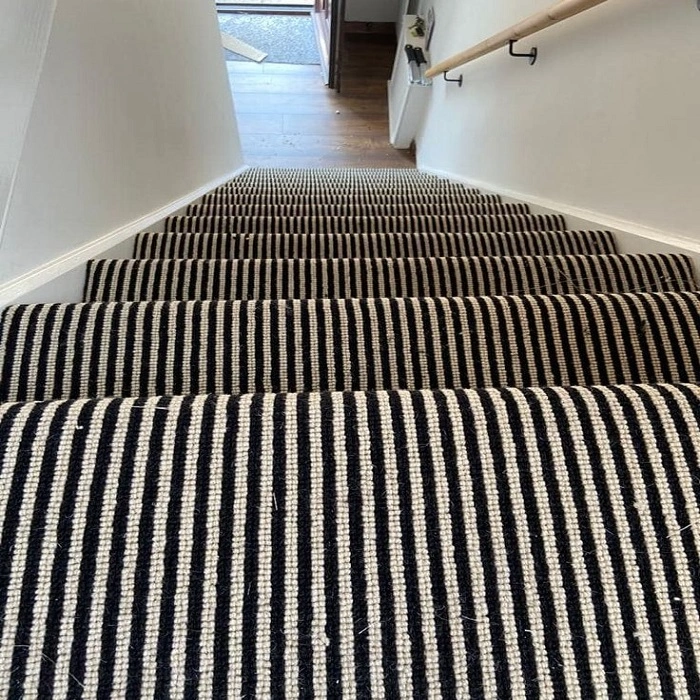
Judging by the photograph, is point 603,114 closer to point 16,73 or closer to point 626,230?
point 626,230

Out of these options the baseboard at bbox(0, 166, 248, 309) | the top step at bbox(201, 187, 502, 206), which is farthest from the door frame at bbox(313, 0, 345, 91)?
the baseboard at bbox(0, 166, 248, 309)

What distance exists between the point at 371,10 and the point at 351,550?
6.54 metres

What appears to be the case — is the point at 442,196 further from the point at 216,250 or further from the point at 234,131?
the point at 234,131

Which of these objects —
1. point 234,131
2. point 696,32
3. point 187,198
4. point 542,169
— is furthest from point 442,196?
point 234,131

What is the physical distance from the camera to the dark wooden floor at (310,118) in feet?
15.7

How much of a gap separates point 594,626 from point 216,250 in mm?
1336

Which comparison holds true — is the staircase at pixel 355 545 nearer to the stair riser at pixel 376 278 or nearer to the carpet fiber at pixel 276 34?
the stair riser at pixel 376 278

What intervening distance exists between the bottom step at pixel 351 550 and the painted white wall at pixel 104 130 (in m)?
0.64

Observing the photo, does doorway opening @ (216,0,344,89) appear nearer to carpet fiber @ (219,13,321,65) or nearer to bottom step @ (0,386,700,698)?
carpet fiber @ (219,13,321,65)

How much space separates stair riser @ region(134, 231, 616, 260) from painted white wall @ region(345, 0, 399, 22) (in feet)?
17.1

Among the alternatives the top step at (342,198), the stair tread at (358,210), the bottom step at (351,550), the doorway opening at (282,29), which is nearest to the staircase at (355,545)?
the bottom step at (351,550)

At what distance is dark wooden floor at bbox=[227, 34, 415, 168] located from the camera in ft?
15.7

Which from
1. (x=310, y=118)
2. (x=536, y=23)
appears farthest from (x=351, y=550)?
(x=310, y=118)

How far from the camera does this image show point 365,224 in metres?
1.92
